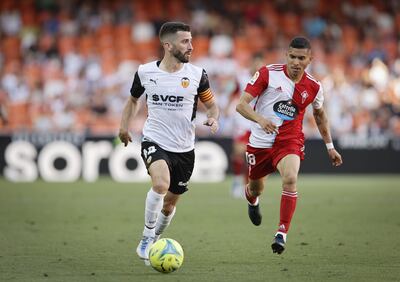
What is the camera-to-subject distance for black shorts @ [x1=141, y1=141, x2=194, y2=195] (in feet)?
27.9

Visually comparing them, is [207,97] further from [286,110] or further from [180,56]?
[286,110]

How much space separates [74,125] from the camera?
21.3 metres

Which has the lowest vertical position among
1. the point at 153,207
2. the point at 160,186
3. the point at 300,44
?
the point at 153,207

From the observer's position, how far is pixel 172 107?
8.57 metres

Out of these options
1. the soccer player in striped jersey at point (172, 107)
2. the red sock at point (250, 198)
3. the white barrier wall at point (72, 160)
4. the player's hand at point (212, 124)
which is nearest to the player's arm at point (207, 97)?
the soccer player in striped jersey at point (172, 107)

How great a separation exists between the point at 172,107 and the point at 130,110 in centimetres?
45

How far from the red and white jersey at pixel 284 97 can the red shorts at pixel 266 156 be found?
75 mm

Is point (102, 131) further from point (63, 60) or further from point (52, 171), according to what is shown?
point (63, 60)

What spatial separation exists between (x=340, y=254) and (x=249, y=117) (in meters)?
1.68

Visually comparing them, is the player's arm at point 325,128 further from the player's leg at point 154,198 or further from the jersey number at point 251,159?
the player's leg at point 154,198

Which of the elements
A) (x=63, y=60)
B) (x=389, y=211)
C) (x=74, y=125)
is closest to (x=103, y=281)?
(x=389, y=211)

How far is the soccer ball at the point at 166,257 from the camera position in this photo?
766 cm

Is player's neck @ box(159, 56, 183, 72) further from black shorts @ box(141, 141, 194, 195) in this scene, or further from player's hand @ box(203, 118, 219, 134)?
black shorts @ box(141, 141, 194, 195)

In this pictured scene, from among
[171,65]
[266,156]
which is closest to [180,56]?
[171,65]
